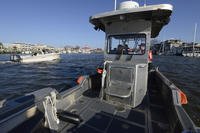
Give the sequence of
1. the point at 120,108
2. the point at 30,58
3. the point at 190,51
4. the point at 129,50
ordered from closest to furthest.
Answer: the point at 120,108 < the point at 129,50 < the point at 30,58 < the point at 190,51

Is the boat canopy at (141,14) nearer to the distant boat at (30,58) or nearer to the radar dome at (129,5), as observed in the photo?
the radar dome at (129,5)

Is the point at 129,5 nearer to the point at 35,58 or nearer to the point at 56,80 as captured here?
the point at 56,80

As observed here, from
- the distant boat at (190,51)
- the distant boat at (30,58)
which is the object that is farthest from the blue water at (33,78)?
the distant boat at (190,51)

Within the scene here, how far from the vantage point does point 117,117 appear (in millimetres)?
3898

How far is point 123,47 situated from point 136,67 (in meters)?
1.23

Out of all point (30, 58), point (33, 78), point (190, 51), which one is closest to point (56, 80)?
point (33, 78)

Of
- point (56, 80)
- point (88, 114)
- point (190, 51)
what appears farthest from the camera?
point (190, 51)

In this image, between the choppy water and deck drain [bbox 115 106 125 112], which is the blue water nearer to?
the choppy water

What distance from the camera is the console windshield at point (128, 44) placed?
496cm

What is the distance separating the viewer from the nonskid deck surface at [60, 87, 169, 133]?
340 cm

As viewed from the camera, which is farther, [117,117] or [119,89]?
[119,89]

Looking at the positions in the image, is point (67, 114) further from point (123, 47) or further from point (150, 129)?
point (123, 47)

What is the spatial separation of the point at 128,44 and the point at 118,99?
1.97m

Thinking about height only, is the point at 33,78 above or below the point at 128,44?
below
